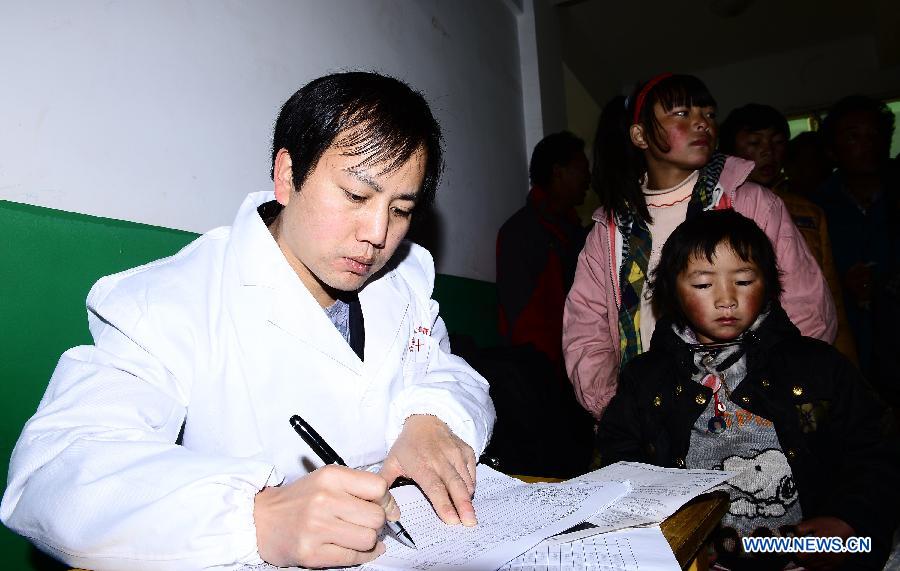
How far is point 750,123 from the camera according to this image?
7.95 feet

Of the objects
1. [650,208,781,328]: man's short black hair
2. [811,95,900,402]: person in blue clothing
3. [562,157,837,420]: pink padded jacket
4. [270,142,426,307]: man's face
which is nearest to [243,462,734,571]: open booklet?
[270,142,426,307]: man's face

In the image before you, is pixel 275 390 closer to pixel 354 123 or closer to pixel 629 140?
pixel 354 123

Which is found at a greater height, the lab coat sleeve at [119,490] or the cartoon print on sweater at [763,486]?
the lab coat sleeve at [119,490]

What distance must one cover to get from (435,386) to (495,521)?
38cm

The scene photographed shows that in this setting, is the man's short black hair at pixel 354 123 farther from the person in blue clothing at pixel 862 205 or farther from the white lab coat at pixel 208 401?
the person in blue clothing at pixel 862 205

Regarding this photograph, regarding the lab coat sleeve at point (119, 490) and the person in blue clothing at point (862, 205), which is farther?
the person in blue clothing at point (862, 205)

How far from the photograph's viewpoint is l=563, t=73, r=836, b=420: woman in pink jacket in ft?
5.24

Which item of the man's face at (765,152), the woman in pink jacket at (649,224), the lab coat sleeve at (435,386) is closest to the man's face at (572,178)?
the man's face at (765,152)

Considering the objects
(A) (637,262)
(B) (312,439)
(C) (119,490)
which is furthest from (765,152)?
(C) (119,490)

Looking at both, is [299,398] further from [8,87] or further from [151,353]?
[8,87]

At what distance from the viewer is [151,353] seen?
2.67 feet

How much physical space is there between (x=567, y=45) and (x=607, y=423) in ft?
14.6

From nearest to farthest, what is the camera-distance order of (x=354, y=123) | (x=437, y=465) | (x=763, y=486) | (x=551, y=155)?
1. (x=437, y=465)
2. (x=354, y=123)
3. (x=763, y=486)
4. (x=551, y=155)

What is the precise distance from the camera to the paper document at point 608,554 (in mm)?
586
